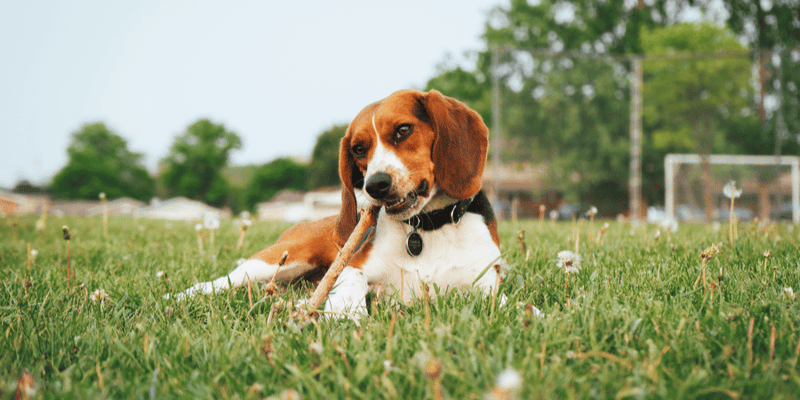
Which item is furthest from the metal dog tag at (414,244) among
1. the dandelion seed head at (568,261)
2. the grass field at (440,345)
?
the dandelion seed head at (568,261)

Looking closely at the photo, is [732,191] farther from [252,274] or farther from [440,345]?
[252,274]

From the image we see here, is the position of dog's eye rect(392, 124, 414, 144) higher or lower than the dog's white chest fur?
higher

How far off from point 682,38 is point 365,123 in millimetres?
25764

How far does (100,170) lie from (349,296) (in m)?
59.4

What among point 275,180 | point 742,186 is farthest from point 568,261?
point 275,180

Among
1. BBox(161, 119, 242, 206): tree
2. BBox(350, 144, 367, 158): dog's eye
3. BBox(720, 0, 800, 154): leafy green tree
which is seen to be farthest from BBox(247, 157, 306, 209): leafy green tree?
BBox(350, 144, 367, 158): dog's eye

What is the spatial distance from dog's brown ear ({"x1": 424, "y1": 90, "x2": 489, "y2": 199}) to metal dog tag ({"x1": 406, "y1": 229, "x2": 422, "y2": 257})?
291 mm

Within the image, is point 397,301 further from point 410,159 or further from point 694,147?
point 694,147

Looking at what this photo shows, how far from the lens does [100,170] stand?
170 ft

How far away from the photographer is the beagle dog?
2.38 meters

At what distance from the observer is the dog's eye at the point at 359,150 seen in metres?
2.51

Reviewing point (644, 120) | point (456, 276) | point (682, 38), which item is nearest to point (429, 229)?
point (456, 276)

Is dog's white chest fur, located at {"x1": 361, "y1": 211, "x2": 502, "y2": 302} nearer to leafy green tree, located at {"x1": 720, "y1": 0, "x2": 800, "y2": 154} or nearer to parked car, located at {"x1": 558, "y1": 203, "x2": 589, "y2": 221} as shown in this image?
parked car, located at {"x1": 558, "y1": 203, "x2": 589, "y2": 221}

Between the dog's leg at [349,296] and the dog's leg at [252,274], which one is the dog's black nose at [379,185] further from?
the dog's leg at [252,274]
